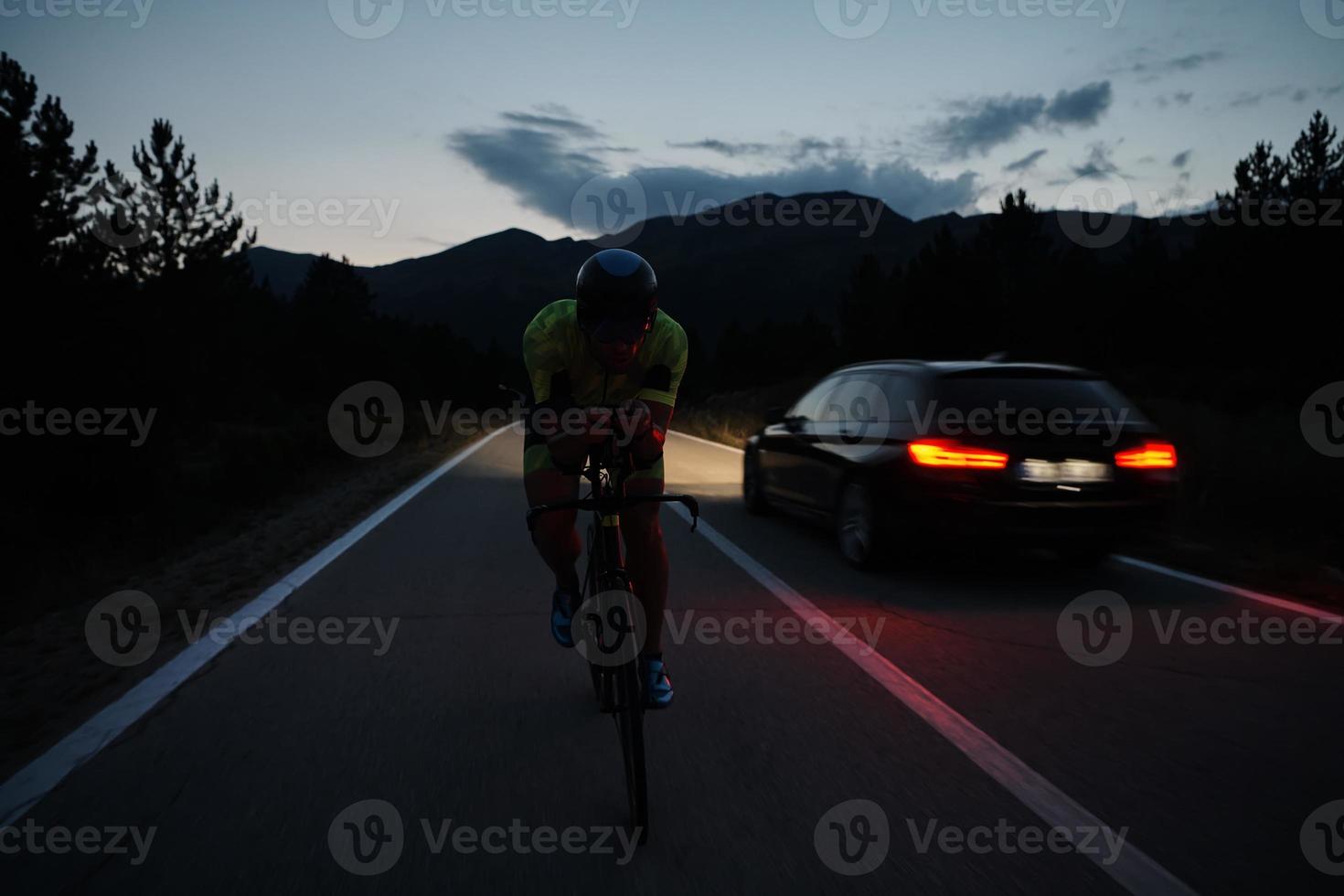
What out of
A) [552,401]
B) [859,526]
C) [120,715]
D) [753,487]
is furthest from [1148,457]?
[120,715]

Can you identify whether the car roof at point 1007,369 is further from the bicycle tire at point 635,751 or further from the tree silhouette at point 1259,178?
the tree silhouette at point 1259,178

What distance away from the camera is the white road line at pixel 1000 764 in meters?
2.75

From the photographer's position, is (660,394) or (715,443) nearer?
(660,394)

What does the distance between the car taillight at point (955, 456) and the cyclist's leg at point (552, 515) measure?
3.71 m

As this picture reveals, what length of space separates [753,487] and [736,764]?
7029 millimetres

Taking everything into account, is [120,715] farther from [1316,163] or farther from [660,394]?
[1316,163]

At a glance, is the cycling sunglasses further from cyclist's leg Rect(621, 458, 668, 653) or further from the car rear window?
the car rear window

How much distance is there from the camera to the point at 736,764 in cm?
360

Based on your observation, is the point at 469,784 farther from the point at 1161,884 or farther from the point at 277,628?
the point at 277,628

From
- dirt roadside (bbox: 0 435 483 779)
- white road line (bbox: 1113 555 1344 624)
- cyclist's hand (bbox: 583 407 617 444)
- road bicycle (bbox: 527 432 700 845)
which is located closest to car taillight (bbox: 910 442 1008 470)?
white road line (bbox: 1113 555 1344 624)

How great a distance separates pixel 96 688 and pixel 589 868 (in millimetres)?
2998

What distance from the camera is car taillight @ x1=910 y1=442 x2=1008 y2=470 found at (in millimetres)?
6684

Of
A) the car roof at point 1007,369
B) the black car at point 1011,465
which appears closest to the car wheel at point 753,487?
the black car at point 1011,465

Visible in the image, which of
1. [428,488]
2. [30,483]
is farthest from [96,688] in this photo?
[30,483]
